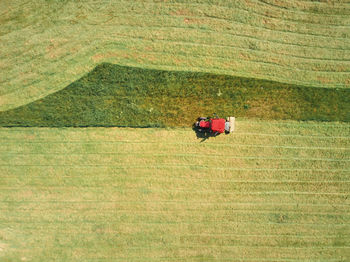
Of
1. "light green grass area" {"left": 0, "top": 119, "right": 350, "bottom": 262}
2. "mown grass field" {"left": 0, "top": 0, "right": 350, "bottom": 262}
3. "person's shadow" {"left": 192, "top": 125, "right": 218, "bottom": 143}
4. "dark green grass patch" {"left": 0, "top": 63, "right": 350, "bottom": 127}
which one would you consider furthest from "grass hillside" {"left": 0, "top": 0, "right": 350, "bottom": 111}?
"person's shadow" {"left": 192, "top": 125, "right": 218, "bottom": 143}

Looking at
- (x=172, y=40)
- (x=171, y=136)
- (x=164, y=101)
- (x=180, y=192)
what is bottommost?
(x=180, y=192)

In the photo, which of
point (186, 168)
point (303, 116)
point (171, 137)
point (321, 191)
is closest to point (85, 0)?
A: point (171, 137)

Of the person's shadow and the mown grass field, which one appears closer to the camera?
the mown grass field

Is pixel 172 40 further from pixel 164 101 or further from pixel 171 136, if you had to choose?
pixel 171 136

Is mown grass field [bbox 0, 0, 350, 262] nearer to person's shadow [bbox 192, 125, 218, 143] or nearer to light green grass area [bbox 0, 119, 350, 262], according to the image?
light green grass area [bbox 0, 119, 350, 262]

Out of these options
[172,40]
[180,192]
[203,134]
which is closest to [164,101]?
[203,134]

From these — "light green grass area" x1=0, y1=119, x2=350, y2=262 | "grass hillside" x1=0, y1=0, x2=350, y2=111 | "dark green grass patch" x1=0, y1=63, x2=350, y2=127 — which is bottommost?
"light green grass area" x1=0, y1=119, x2=350, y2=262

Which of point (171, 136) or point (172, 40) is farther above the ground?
point (172, 40)

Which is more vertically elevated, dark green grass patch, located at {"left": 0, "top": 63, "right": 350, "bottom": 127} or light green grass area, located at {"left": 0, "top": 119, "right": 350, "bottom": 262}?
dark green grass patch, located at {"left": 0, "top": 63, "right": 350, "bottom": 127}

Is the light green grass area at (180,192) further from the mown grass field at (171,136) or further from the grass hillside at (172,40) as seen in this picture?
the grass hillside at (172,40)
